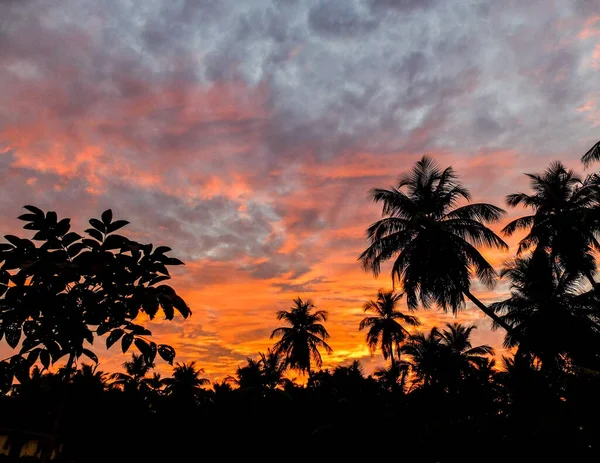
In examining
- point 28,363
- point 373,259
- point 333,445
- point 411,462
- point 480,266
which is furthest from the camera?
point 373,259

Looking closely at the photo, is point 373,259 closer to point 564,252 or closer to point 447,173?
point 447,173

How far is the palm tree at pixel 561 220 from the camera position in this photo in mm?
20922

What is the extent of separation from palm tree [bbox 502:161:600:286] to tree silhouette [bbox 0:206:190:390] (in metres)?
21.5

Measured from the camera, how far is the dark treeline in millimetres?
3340

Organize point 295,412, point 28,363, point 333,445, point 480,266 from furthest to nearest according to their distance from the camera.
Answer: point 480,266 → point 295,412 → point 333,445 → point 28,363

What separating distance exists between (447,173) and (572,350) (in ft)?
33.7

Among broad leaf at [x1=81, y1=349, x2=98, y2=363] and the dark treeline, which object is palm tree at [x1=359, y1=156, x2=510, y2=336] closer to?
the dark treeline

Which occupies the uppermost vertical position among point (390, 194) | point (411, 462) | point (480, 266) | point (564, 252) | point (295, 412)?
point (390, 194)

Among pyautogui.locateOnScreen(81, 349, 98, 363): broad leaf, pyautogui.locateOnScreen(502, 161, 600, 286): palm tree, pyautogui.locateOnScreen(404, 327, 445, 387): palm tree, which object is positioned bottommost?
pyautogui.locateOnScreen(81, 349, 98, 363): broad leaf

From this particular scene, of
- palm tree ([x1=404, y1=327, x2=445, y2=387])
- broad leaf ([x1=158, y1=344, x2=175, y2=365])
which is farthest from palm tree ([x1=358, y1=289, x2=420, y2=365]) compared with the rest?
broad leaf ([x1=158, y1=344, x2=175, y2=365])

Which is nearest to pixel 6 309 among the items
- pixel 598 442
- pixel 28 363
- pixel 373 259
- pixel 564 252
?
pixel 28 363

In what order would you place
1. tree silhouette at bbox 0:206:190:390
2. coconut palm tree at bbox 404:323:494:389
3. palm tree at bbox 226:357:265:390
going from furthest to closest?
coconut palm tree at bbox 404:323:494:389 → palm tree at bbox 226:357:265:390 → tree silhouette at bbox 0:206:190:390

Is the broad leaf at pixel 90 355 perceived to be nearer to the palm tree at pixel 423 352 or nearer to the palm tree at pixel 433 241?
the palm tree at pixel 433 241

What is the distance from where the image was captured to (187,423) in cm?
874
